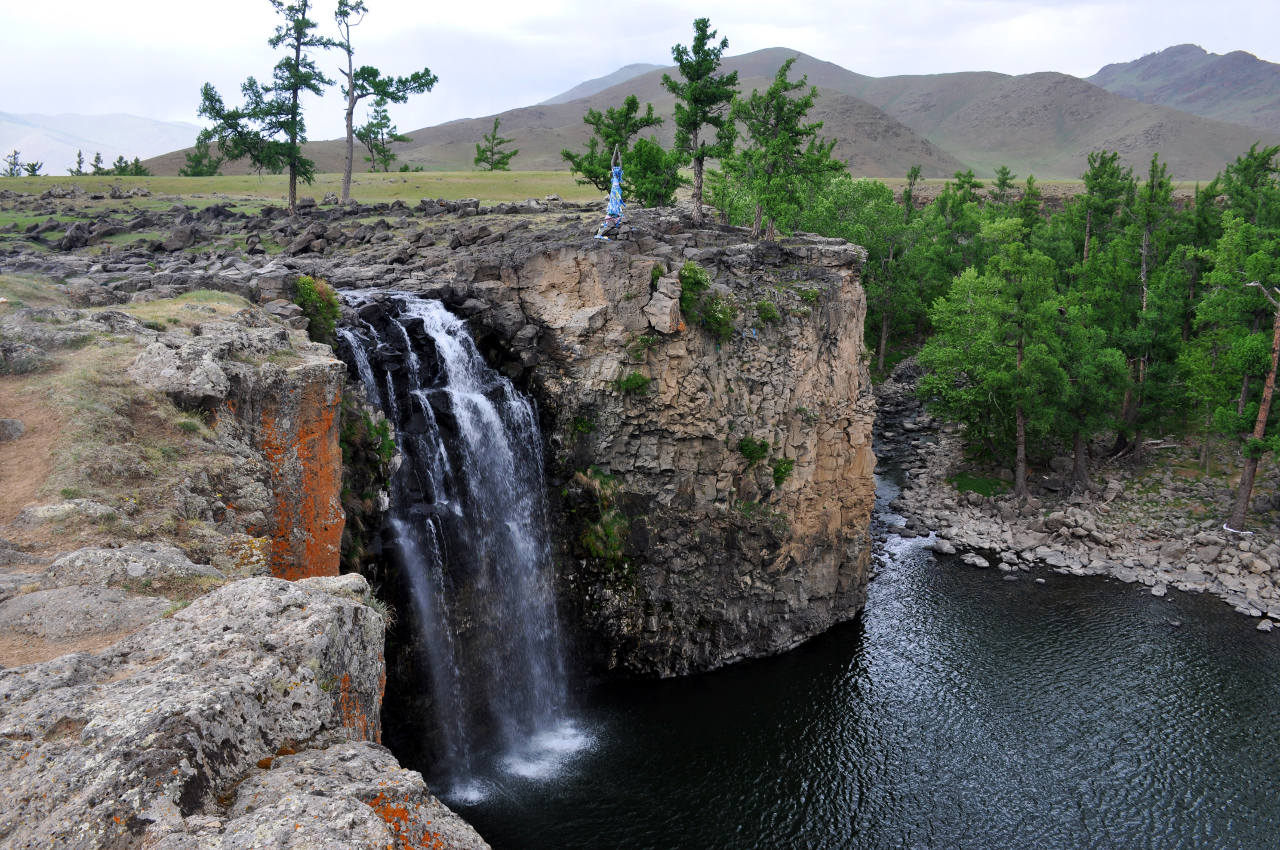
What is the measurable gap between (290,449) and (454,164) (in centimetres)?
15245

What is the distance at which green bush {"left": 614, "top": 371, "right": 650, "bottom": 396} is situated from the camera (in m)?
26.8

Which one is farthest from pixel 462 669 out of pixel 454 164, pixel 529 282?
pixel 454 164

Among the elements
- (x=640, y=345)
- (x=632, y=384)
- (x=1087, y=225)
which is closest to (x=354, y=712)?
(x=632, y=384)

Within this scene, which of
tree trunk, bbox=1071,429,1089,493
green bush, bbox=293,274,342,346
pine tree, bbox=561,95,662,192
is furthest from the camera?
pine tree, bbox=561,95,662,192

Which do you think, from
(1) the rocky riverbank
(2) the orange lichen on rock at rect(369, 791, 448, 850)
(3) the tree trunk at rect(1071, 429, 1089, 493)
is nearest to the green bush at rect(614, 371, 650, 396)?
(1) the rocky riverbank

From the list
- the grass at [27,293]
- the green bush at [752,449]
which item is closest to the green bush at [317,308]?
the grass at [27,293]

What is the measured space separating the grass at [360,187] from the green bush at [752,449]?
100 ft

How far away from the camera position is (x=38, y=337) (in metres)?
15.1

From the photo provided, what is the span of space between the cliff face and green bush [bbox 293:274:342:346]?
16.0 feet

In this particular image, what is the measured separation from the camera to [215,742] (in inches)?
255

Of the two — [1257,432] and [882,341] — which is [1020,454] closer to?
[1257,432]

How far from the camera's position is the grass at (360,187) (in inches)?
2064

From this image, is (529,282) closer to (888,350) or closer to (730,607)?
(730,607)

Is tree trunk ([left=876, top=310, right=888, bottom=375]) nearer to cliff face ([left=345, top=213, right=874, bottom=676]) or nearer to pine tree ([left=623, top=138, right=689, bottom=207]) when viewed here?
pine tree ([left=623, top=138, right=689, bottom=207])
